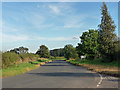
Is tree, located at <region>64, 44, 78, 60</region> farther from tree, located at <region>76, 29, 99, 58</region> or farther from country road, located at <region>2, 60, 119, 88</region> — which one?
country road, located at <region>2, 60, 119, 88</region>

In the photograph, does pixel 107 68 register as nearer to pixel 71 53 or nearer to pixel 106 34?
pixel 106 34

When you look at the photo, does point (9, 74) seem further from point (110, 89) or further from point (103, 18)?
point (103, 18)

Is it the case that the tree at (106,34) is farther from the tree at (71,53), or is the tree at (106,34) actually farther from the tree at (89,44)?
the tree at (71,53)

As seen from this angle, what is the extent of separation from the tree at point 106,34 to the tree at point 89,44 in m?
15.1

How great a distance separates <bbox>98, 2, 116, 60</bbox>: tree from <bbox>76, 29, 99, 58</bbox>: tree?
1513 cm

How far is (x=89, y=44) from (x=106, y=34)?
16771 mm

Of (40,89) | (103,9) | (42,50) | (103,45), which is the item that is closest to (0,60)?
(40,89)

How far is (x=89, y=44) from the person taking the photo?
56.3 meters

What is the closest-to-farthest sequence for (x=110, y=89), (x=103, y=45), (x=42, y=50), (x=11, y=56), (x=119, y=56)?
(x=110, y=89), (x=119, y=56), (x=11, y=56), (x=103, y=45), (x=42, y=50)

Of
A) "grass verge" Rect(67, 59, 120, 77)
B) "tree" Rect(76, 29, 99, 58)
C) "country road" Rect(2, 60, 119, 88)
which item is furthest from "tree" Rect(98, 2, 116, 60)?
"country road" Rect(2, 60, 119, 88)

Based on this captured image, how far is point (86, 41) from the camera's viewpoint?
58.5m

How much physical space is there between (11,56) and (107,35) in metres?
23.6

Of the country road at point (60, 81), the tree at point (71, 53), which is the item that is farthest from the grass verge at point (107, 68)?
the tree at point (71, 53)

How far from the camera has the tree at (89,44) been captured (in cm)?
5580
